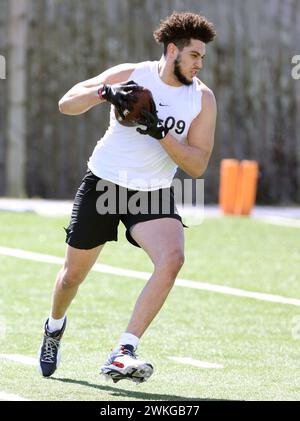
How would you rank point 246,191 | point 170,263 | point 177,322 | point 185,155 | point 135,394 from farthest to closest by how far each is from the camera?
point 246,191, point 177,322, point 185,155, point 170,263, point 135,394

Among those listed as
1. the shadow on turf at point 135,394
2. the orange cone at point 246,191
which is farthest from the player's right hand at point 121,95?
the orange cone at point 246,191

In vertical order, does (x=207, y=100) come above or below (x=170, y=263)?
above

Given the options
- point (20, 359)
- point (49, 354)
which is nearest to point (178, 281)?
point (20, 359)

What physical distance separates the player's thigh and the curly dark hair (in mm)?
1030

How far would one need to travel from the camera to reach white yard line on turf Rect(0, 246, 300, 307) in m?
10.5

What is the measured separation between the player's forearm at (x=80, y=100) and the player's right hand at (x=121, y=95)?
0.11 m

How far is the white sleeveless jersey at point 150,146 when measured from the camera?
7.00 meters

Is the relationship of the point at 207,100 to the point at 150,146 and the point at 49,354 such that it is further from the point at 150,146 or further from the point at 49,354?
the point at 49,354

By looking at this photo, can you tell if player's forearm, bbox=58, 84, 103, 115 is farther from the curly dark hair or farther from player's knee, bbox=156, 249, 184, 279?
player's knee, bbox=156, 249, 184, 279

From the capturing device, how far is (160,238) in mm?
6836

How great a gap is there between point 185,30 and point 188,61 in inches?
7.6

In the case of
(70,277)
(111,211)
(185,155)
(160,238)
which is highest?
(185,155)

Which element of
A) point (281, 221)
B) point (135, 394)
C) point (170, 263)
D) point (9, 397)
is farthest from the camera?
point (281, 221)

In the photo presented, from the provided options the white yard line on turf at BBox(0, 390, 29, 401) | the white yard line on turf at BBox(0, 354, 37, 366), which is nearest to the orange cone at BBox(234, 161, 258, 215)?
the white yard line on turf at BBox(0, 354, 37, 366)
